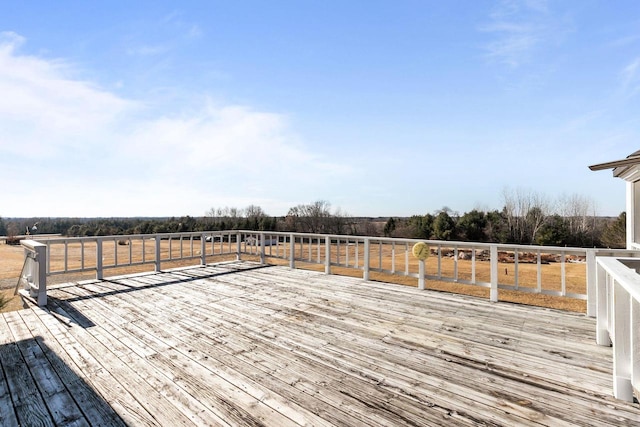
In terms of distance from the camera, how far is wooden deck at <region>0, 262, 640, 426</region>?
165 cm

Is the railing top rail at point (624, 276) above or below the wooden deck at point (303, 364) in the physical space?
above

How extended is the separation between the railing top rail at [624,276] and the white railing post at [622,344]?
0.32 feet

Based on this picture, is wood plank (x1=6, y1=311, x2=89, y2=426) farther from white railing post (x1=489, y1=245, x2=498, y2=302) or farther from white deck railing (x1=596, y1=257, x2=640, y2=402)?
white railing post (x1=489, y1=245, x2=498, y2=302)

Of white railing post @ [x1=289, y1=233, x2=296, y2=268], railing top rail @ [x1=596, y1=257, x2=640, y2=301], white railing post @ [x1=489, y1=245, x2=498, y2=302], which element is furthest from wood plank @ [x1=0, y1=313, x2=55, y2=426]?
white railing post @ [x1=489, y1=245, x2=498, y2=302]

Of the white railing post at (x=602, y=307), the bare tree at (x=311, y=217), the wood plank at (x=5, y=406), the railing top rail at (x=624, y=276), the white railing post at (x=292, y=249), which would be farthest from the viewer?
the bare tree at (x=311, y=217)

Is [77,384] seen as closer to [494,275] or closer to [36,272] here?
[36,272]

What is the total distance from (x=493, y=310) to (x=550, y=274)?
Result: 1813 centimetres

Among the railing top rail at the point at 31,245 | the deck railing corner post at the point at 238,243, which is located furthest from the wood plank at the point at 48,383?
the deck railing corner post at the point at 238,243

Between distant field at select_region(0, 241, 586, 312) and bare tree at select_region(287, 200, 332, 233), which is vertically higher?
bare tree at select_region(287, 200, 332, 233)

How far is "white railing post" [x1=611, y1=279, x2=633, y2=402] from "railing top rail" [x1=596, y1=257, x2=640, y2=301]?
0.32ft

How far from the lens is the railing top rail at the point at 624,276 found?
131cm

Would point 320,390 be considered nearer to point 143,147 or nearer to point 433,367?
point 433,367

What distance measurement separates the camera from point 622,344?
171cm

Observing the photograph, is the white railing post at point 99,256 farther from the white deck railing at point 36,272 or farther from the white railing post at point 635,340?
the white railing post at point 635,340
